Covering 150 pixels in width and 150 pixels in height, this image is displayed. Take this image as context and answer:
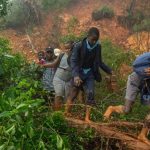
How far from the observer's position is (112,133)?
4.86 m

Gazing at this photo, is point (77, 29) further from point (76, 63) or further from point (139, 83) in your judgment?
point (139, 83)

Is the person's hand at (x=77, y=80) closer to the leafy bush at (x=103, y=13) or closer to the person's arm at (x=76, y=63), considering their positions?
the person's arm at (x=76, y=63)

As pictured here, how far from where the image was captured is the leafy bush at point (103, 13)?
18422 millimetres

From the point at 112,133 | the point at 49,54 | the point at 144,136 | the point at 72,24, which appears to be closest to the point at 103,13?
the point at 72,24

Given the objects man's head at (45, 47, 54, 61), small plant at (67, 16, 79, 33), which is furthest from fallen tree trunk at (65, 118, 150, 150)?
small plant at (67, 16, 79, 33)

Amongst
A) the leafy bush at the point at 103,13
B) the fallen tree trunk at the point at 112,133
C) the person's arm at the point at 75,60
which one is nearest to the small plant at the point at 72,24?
the leafy bush at the point at 103,13

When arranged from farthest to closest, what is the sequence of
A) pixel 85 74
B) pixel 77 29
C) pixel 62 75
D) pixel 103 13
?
pixel 103 13 < pixel 77 29 < pixel 62 75 < pixel 85 74

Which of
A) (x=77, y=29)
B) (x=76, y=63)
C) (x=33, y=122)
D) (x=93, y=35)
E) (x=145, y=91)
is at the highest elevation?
(x=93, y=35)

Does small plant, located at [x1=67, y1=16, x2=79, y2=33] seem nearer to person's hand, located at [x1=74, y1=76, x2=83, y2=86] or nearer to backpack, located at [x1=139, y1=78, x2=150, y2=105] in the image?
person's hand, located at [x1=74, y1=76, x2=83, y2=86]

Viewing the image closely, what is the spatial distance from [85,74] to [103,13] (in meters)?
12.7

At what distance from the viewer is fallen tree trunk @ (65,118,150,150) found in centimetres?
468

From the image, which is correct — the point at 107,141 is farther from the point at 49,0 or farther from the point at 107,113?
the point at 49,0

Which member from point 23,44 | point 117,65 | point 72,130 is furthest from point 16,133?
point 23,44

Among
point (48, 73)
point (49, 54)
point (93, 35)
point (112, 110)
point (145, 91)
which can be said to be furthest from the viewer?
point (49, 54)
